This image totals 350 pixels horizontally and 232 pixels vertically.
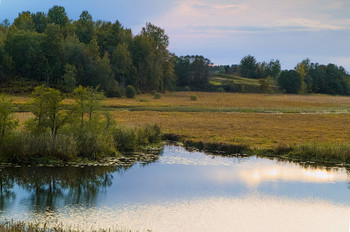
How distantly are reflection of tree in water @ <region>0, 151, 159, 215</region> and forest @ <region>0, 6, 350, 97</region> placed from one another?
59.4 meters

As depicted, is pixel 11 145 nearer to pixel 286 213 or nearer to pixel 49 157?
pixel 49 157

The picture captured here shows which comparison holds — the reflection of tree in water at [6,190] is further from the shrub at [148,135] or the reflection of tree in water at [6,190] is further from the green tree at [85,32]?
the green tree at [85,32]

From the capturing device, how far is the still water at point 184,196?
673 inches

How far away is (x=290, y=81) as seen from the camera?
476 feet

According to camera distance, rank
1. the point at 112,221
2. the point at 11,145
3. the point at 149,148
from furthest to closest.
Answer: the point at 149,148 → the point at 11,145 → the point at 112,221

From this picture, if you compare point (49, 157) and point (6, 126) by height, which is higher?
point (6, 126)

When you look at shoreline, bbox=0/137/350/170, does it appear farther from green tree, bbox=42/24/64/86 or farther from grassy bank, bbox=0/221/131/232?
green tree, bbox=42/24/64/86

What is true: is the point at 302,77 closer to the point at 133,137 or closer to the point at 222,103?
the point at 222,103

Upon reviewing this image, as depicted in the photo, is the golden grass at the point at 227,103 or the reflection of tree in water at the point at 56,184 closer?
the reflection of tree in water at the point at 56,184

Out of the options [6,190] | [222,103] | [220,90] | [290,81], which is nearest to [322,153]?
[6,190]

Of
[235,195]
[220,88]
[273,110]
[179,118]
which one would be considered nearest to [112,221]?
[235,195]

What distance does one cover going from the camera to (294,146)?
1251 inches

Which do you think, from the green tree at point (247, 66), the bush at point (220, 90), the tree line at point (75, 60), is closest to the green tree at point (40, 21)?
the tree line at point (75, 60)

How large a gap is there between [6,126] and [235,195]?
1544 cm
